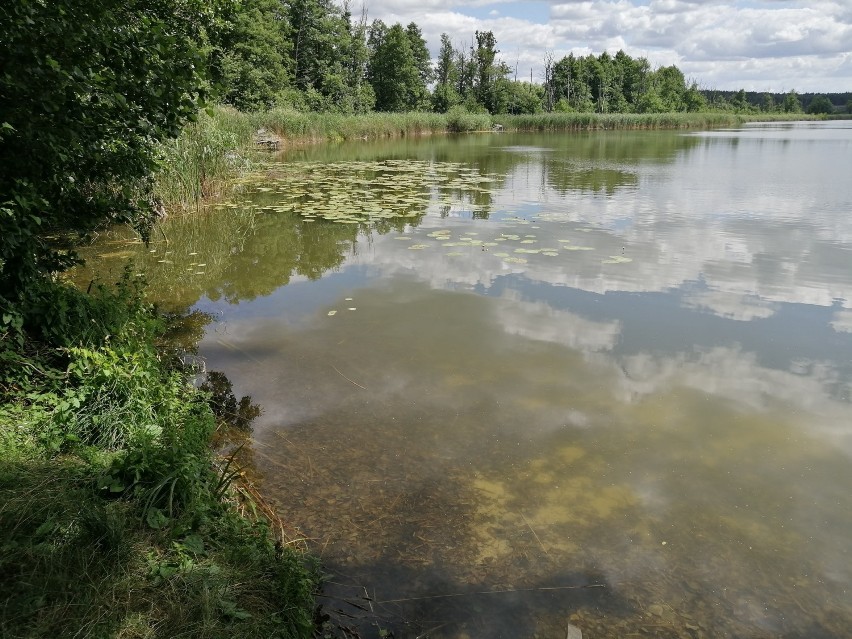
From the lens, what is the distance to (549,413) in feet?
13.3

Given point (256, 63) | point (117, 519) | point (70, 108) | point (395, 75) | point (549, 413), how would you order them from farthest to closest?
1. point (395, 75)
2. point (256, 63)
3. point (549, 413)
4. point (70, 108)
5. point (117, 519)

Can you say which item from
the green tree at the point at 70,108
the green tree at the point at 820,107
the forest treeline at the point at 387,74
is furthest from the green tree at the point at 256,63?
the green tree at the point at 820,107

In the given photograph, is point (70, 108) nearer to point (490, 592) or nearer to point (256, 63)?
point (490, 592)

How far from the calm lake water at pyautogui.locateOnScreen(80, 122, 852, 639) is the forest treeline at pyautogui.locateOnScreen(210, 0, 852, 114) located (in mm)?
3883

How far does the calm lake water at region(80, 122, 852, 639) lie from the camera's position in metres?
2.63

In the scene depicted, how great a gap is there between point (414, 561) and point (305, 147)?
1027 inches

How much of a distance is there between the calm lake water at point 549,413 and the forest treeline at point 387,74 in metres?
3.88

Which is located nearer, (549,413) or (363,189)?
(549,413)

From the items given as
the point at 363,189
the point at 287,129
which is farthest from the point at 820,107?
the point at 363,189

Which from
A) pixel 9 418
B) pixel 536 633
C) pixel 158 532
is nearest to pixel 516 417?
pixel 536 633

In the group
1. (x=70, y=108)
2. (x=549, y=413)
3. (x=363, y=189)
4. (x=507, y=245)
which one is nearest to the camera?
(x=70, y=108)

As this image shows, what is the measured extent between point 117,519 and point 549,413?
8.81 ft

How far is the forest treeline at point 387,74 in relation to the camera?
3284 cm

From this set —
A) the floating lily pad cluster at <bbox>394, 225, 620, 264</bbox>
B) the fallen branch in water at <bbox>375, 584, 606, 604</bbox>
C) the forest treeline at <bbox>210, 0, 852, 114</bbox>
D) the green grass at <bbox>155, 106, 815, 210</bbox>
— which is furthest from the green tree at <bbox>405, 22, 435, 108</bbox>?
the fallen branch in water at <bbox>375, 584, 606, 604</bbox>
